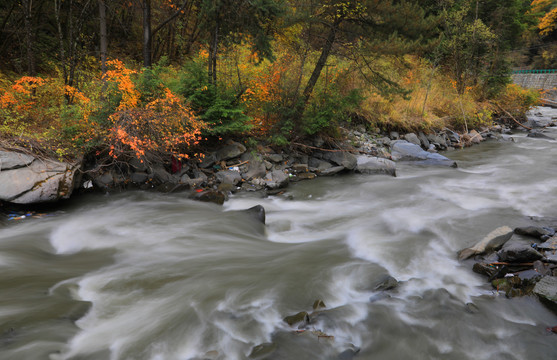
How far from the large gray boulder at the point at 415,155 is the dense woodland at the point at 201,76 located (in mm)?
1471

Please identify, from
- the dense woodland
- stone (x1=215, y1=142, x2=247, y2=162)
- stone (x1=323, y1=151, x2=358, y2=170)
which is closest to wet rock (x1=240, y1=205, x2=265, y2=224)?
the dense woodland

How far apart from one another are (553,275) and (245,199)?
6128 mm

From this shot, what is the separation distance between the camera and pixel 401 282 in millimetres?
4738

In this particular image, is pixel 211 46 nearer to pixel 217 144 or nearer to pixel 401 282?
pixel 217 144

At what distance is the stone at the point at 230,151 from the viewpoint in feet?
31.9

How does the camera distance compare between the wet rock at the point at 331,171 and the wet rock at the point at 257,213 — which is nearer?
the wet rock at the point at 257,213

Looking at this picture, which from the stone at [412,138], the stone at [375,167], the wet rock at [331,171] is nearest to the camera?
the wet rock at [331,171]

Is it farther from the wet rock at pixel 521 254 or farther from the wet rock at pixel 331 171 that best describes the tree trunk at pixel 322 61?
the wet rock at pixel 521 254

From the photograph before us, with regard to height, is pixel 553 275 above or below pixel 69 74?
below

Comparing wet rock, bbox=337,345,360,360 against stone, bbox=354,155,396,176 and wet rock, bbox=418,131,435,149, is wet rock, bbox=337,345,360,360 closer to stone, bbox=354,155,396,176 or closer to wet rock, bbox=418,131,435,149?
stone, bbox=354,155,396,176

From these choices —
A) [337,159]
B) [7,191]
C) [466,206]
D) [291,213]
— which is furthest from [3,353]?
[337,159]

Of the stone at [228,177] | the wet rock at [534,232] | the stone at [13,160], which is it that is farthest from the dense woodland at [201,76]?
the wet rock at [534,232]

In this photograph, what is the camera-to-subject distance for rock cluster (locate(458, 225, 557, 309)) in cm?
415

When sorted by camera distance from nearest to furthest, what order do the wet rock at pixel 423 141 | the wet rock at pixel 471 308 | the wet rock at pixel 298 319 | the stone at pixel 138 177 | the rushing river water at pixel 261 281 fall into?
the rushing river water at pixel 261 281 < the wet rock at pixel 298 319 < the wet rock at pixel 471 308 < the stone at pixel 138 177 < the wet rock at pixel 423 141
